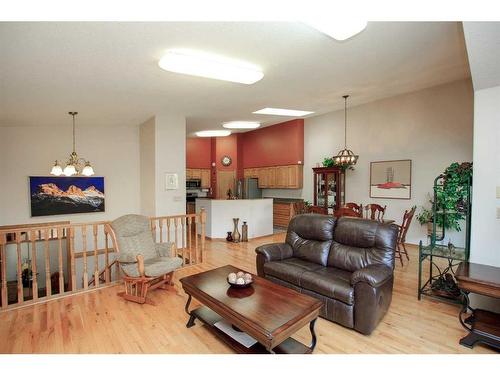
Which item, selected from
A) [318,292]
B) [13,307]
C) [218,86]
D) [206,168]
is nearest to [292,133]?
[206,168]

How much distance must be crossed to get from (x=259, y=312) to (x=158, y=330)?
1.17 metres

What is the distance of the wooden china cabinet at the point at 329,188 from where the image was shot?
6281 millimetres

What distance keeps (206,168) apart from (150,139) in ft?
13.4

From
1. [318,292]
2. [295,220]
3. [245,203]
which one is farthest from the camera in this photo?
[245,203]

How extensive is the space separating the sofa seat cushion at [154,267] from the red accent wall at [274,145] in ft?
16.5

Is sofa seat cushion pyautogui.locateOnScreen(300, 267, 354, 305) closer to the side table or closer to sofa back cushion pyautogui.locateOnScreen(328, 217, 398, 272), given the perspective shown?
sofa back cushion pyautogui.locateOnScreen(328, 217, 398, 272)

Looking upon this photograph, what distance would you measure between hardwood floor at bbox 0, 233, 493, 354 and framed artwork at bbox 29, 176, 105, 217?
315 cm

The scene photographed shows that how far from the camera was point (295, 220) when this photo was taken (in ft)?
12.3

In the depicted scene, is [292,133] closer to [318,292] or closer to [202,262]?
[202,262]

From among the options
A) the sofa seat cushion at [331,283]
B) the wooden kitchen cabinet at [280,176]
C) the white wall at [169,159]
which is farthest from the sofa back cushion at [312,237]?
the wooden kitchen cabinet at [280,176]

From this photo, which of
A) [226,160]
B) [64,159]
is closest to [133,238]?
[64,159]

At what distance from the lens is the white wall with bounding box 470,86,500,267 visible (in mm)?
2541

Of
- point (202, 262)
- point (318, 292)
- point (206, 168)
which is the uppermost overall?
point (206, 168)

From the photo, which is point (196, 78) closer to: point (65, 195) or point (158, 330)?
point (158, 330)
